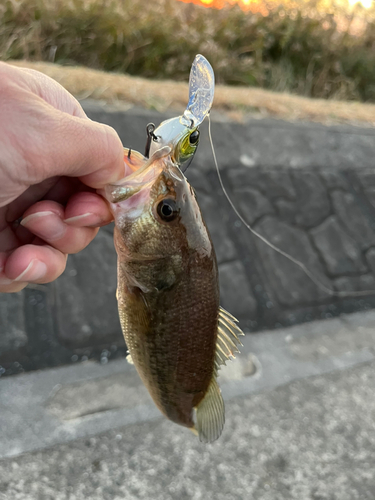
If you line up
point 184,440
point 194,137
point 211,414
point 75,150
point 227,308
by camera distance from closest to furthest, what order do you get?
point 75,150 → point 194,137 → point 211,414 → point 184,440 → point 227,308

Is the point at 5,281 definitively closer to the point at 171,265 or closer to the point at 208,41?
the point at 171,265

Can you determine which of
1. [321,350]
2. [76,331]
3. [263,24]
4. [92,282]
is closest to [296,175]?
[321,350]

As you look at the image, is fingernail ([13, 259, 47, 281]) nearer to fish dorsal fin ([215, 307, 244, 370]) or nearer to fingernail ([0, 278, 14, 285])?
fingernail ([0, 278, 14, 285])

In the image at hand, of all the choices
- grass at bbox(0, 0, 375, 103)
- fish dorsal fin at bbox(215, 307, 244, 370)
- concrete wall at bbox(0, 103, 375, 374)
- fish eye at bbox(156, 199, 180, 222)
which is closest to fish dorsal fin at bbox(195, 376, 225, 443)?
fish dorsal fin at bbox(215, 307, 244, 370)

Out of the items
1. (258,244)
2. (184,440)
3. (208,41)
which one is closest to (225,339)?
(184,440)

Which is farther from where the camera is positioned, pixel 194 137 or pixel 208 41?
pixel 208 41

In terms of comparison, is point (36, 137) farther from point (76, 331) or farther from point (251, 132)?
point (251, 132)
